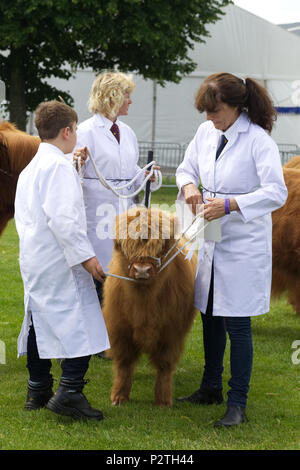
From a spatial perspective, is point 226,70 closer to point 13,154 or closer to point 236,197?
point 13,154

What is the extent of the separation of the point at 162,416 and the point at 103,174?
1.78 metres

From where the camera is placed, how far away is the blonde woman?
4902mm

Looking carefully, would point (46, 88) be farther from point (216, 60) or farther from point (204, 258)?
point (204, 258)

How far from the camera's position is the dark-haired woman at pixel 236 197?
3811mm

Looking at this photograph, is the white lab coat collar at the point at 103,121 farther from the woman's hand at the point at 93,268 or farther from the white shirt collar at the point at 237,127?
the woman's hand at the point at 93,268

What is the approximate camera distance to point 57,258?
380cm

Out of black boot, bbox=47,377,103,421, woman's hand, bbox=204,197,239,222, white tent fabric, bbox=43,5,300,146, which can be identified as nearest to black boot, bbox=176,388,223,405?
black boot, bbox=47,377,103,421

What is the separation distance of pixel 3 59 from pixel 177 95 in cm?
725

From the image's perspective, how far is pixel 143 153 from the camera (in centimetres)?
2119

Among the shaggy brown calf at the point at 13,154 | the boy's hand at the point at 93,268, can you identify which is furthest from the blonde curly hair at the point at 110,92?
the boy's hand at the point at 93,268

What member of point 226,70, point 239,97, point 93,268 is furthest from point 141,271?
point 226,70

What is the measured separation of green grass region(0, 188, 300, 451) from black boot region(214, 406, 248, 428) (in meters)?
0.06

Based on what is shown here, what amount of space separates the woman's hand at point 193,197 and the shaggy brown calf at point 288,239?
6.22ft

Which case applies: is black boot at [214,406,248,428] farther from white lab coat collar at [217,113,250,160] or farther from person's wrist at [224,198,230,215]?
white lab coat collar at [217,113,250,160]
